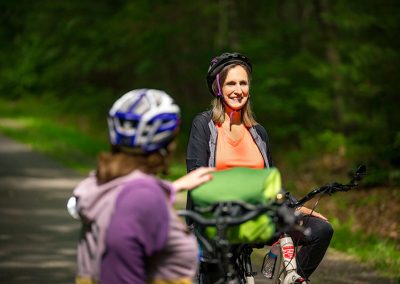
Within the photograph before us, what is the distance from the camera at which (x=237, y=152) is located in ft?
16.5

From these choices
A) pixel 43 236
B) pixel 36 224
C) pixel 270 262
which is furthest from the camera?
pixel 36 224

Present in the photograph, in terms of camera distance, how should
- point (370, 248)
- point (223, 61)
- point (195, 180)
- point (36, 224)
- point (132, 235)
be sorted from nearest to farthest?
1. point (132, 235)
2. point (195, 180)
3. point (223, 61)
4. point (370, 248)
5. point (36, 224)

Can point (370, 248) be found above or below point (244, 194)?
below

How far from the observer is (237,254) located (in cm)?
491

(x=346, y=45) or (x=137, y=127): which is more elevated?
(x=346, y=45)

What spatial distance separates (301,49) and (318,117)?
6.36 feet

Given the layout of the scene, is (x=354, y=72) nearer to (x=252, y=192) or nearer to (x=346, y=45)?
(x=346, y=45)

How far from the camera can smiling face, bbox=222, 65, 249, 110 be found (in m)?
5.16

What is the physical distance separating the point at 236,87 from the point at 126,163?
2046 mm

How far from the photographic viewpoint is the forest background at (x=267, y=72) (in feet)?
45.2

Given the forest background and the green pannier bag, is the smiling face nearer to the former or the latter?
the green pannier bag

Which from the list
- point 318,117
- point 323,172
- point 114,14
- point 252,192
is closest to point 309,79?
point 318,117

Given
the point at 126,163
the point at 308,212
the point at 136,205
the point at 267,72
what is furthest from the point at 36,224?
the point at 136,205

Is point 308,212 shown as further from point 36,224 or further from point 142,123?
point 36,224
